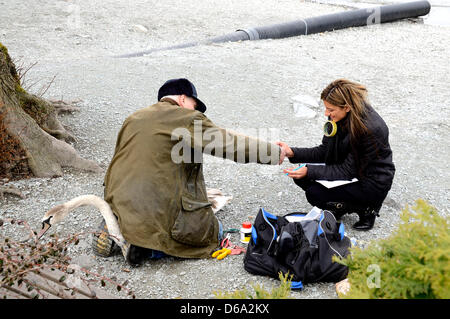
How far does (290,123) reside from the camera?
675cm

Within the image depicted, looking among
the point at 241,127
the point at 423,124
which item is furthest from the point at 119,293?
the point at 423,124

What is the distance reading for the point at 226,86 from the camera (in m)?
7.64

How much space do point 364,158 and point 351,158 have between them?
0.35ft

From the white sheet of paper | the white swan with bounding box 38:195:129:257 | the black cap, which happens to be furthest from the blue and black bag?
the black cap

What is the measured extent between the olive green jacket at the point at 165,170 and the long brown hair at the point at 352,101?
2.59 ft

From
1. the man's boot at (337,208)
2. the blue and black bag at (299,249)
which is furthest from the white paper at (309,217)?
the man's boot at (337,208)

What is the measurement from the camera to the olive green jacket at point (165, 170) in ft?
11.8

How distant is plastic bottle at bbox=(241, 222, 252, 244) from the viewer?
407cm

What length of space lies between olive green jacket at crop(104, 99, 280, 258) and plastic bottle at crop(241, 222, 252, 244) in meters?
0.43

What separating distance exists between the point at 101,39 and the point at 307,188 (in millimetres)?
7619

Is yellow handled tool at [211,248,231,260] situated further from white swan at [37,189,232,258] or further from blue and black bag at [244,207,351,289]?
white swan at [37,189,232,258]

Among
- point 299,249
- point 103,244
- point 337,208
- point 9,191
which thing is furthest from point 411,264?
point 9,191
